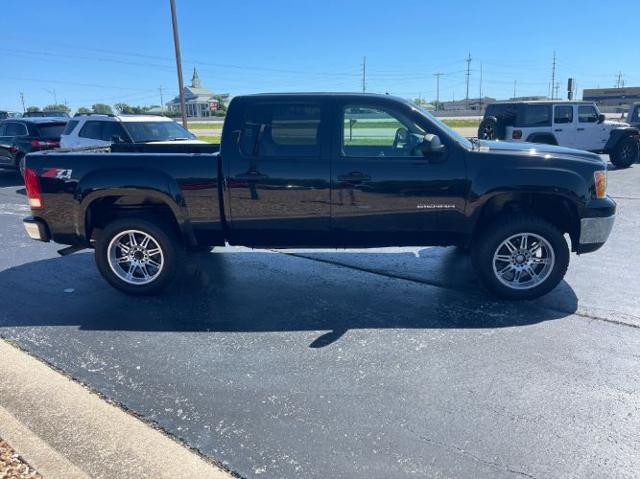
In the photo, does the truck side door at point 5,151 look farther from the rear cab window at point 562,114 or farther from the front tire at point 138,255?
the rear cab window at point 562,114

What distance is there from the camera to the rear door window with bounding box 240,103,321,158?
189 inches

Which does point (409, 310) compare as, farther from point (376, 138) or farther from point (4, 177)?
point (4, 177)

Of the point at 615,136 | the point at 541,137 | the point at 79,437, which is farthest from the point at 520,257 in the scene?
the point at 615,136

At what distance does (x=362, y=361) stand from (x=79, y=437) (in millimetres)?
1890

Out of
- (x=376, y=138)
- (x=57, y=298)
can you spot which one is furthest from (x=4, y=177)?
(x=376, y=138)

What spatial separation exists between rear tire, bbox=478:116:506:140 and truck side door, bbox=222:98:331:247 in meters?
10.5

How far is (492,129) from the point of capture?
14.2 metres

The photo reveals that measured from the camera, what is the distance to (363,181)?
15.4 ft

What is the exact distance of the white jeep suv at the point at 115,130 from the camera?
1133 cm

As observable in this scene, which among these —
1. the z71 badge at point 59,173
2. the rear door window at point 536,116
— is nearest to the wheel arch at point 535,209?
the z71 badge at point 59,173

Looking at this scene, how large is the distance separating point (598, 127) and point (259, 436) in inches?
574

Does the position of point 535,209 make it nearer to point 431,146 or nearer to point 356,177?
point 431,146

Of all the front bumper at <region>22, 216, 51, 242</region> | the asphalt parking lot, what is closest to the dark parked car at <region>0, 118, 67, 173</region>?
the asphalt parking lot

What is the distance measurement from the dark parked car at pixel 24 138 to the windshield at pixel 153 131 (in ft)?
10.8
